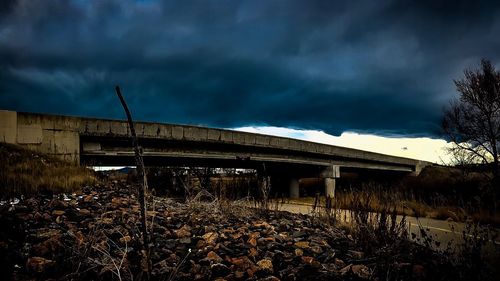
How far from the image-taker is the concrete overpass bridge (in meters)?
11.6

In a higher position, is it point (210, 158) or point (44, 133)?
point (44, 133)

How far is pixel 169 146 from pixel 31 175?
9136 mm

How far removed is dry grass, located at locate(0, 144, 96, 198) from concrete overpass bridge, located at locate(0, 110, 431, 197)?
49.2 inches

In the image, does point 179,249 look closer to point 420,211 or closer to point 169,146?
point 420,211

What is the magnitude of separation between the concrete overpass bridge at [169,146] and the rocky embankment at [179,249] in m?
2.53

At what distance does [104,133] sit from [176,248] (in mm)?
11346

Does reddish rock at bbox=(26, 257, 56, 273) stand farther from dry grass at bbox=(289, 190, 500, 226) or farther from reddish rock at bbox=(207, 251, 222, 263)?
dry grass at bbox=(289, 190, 500, 226)

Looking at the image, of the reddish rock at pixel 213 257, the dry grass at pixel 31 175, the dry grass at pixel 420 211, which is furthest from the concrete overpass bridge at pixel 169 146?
the reddish rock at pixel 213 257

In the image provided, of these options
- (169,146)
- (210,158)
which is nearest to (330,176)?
(210,158)

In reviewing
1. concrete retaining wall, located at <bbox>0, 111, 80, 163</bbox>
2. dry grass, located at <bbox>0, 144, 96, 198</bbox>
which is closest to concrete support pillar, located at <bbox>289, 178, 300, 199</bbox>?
concrete retaining wall, located at <bbox>0, 111, 80, 163</bbox>

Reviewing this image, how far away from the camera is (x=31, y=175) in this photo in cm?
756

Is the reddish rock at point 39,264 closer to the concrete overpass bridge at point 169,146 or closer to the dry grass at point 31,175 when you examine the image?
Result: the dry grass at point 31,175

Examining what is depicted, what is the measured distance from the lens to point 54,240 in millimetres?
3680

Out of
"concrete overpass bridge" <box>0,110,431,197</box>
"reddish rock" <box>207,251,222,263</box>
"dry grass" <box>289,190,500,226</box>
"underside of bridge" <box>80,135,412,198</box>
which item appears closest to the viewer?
"reddish rock" <box>207,251,222,263</box>
